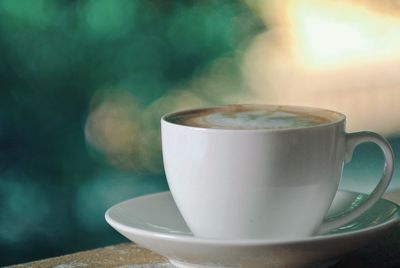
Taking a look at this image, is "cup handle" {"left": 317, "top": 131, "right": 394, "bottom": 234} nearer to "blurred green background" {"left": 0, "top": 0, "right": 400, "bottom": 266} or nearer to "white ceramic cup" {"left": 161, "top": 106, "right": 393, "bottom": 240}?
"white ceramic cup" {"left": 161, "top": 106, "right": 393, "bottom": 240}

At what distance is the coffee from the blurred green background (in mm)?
708

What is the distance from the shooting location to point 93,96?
140cm

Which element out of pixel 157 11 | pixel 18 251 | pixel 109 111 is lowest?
pixel 18 251

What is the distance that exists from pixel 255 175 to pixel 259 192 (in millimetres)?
13

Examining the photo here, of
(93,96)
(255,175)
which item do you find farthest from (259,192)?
(93,96)

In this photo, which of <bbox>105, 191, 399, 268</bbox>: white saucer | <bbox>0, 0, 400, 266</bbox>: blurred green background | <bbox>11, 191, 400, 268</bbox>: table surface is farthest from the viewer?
<bbox>0, 0, 400, 266</bbox>: blurred green background

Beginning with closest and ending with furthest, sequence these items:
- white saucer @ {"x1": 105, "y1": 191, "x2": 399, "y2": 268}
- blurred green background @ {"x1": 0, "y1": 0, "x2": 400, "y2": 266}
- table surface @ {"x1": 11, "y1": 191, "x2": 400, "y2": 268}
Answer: white saucer @ {"x1": 105, "y1": 191, "x2": 399, "y2": 268}
table surface @ {"x1": 11, "y1": 191, "x2": 400, "y2": 268}
blurred green background @ {"x1": 0, "y1": 0, "x2": 400, "y2": 266}

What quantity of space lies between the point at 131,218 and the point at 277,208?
13 cm

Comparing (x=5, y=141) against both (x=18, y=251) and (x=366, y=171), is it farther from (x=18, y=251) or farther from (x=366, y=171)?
(x=366, y=171)

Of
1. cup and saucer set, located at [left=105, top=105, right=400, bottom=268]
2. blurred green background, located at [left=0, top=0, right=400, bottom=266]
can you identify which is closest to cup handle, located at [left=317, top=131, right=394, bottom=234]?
cup and saucer set, located at [left=105, top=105, right=400, bottom=268]

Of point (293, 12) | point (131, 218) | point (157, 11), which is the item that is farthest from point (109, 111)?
point (131, 218)

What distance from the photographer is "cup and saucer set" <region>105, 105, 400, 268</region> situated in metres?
0.53

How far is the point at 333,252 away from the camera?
0.54m

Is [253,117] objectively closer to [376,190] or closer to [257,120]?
[257,120]
